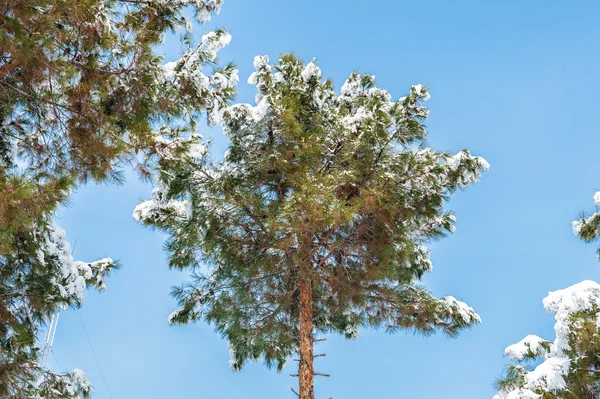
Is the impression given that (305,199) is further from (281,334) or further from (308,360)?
(281,334)

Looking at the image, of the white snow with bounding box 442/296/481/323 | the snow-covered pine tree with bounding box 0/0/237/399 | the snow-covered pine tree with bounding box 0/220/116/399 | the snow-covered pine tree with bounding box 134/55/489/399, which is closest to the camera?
the snow-covered pine tree with bounding box 0/0/237/399

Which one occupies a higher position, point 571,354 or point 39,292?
point 39,292

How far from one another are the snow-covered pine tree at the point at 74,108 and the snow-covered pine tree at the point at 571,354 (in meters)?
5.73

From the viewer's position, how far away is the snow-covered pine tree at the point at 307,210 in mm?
8016

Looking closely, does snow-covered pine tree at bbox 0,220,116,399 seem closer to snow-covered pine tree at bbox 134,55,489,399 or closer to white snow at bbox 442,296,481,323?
snow-covered pine tree at bbox 134,55,489,399

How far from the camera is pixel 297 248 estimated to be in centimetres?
844

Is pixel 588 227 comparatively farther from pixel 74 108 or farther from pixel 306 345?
pixel 74 108

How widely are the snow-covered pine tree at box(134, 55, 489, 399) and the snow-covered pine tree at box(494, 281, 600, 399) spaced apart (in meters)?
2.32

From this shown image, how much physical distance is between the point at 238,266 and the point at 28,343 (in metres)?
3.72

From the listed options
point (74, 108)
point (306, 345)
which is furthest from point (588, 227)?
point (74, 108)

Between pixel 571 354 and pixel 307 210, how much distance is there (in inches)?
169

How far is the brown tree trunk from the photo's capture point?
8070 mm

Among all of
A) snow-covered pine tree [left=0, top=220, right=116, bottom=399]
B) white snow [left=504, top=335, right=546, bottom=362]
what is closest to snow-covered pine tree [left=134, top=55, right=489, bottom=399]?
white snow [left=504, top=335, right=546, bottom=362]

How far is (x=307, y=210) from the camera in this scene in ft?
23.9
